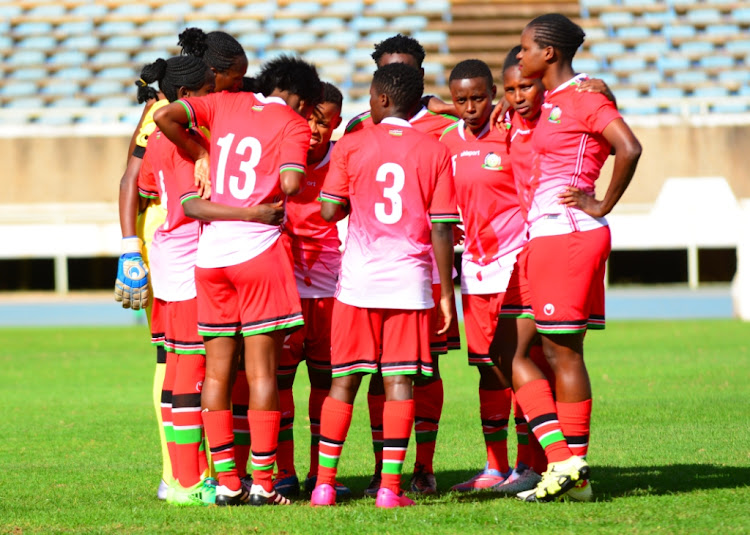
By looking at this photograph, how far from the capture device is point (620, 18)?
75.8 feet

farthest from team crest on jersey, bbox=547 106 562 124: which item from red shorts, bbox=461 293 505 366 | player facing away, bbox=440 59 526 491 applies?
red shorts, bbox=461 293 505 366

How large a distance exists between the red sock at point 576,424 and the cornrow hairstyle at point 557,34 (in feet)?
5.30

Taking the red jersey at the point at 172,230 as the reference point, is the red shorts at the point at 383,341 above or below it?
below

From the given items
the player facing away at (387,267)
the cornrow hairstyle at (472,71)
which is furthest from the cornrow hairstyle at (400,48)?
the player facing away at (387,267)

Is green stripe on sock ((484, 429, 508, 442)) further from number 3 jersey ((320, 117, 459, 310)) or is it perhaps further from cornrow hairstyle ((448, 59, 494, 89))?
cornrow hairstyle ((448, 59, 494, 89))

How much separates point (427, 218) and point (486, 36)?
18746 millimetres

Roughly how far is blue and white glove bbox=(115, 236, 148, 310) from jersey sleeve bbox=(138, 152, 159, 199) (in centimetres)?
25

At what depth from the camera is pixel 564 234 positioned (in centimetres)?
475

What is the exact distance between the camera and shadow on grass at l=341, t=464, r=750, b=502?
492cm

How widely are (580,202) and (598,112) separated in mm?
405

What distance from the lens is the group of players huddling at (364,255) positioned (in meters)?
4.73

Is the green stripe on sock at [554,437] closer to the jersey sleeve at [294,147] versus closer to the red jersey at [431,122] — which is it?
the jersey sleeve at [294,147]

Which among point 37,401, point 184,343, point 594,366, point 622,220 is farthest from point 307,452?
point 622,220

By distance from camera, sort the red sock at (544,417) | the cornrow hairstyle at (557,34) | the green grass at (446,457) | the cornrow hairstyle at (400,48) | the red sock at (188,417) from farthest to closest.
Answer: the cornrow hairstyle at (400,48), the red sock at (188,417), the cornrow hairstyle at (557,34), the red sock at (544,417), the green grass at (446,457)
